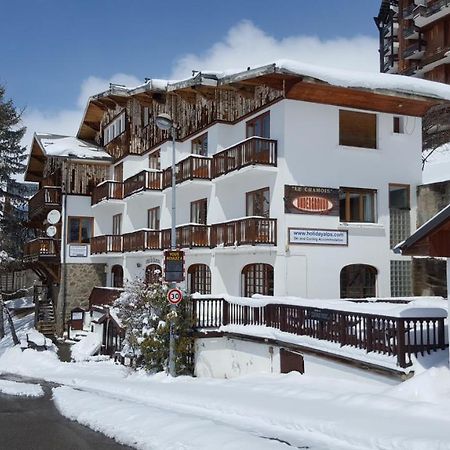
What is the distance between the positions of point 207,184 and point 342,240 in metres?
6.93

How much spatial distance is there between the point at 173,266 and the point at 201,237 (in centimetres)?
824

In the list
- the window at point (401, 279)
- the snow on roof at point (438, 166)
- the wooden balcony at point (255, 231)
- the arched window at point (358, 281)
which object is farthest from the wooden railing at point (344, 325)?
the snow on roof at point (438, 166)

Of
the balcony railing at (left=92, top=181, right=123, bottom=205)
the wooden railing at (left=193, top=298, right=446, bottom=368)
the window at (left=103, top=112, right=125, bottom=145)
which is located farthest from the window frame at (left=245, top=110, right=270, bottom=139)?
the window at (left=103, top=112, right=125, bottom=145)

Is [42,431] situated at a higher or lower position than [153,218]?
lower

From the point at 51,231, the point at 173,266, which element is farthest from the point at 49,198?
the point at 173,266

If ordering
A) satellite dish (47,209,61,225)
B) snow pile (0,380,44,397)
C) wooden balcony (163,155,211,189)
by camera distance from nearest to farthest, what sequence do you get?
snow pile (0,380,44,397) → wooden balcony (163,155,211,189) → satellite dish (47,209,61,225)

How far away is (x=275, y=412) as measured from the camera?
31.7 feet

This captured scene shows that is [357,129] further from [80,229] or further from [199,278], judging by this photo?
[80,229]

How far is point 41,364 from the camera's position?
21.3 metres

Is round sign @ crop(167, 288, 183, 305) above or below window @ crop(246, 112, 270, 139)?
below

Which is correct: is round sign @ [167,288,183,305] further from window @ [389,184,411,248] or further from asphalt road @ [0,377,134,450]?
window @ [389,184,411,248]

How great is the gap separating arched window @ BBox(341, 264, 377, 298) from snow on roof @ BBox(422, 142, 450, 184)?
10.6 metres

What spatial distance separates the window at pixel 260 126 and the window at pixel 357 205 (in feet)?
12.6

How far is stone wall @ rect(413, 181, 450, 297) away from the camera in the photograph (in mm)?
20547
